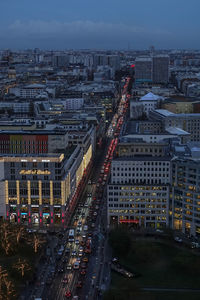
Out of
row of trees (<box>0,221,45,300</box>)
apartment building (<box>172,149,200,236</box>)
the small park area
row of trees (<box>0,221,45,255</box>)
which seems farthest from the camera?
apartment building (<box>172,149,200,236</box>)

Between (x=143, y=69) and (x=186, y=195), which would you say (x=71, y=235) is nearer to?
(x=186, y=195)

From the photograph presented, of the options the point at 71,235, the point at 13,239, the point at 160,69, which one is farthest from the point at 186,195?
the point at 160,69

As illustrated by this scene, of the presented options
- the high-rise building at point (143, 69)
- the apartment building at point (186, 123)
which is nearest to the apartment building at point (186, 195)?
the apartment building at point (186, 123)

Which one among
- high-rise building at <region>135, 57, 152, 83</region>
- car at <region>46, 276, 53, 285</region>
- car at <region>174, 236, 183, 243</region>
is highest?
high-rise building at <region>135, 57, 152, 83</region>

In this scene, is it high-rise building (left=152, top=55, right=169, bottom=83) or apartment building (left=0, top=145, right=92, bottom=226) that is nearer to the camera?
apartment building (left=0, top=145, right=92, bottom=226)

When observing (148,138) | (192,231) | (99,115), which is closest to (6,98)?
(99,115)

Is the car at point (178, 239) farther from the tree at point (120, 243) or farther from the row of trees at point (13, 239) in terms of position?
the row of trees at point (13, 239)

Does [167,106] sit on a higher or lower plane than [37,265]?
higher

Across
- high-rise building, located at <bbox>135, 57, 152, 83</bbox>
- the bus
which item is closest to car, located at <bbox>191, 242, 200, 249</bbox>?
the bus

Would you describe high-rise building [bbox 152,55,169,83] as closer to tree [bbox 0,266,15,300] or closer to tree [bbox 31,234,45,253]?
tree [bbox 31,234,45,253]

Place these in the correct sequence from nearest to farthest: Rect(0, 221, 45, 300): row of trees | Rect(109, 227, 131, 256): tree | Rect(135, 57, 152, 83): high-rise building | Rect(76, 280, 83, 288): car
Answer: Rect(0, 221, 45, 300): row of trees < Rect(76, 280, 83, 288): car < Rect(109, 227, 131, 256): tree < Rect(135, 57, 152, 83): high-rise building

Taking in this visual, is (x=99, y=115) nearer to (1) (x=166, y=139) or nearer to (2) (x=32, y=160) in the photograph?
(1) (x=166, y=139)
